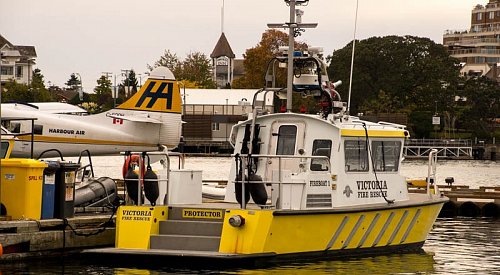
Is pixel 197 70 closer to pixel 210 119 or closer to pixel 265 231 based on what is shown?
pixel 210 119

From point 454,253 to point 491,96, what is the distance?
10537cm

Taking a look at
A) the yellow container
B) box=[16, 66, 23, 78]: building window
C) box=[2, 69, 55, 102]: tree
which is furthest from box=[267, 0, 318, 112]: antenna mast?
box=[16, 66, 23, 78]: building window

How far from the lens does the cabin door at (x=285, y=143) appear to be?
22.2 m

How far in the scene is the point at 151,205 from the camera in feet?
69.4

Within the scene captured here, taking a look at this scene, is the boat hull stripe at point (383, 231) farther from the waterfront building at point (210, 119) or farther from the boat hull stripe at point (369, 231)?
the waterfront building at point (210, 119)

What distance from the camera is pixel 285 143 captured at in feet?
73.4

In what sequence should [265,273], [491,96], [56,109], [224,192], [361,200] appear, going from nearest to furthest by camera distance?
[265,273], [361,200], [224,192], [56,109], [491,96]

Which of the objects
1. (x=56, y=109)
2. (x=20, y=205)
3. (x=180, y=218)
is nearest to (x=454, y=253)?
(x=180, y=218)

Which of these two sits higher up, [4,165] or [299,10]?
[299,10]

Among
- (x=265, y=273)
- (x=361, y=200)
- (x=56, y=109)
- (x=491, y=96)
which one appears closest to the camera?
(x=265, y=273)

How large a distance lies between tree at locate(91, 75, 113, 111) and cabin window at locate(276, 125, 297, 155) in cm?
9805

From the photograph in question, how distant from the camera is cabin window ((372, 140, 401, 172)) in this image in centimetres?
2316

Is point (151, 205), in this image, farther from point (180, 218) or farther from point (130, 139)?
point (130, 139)

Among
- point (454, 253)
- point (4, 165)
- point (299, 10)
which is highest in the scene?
point (299, 10)
